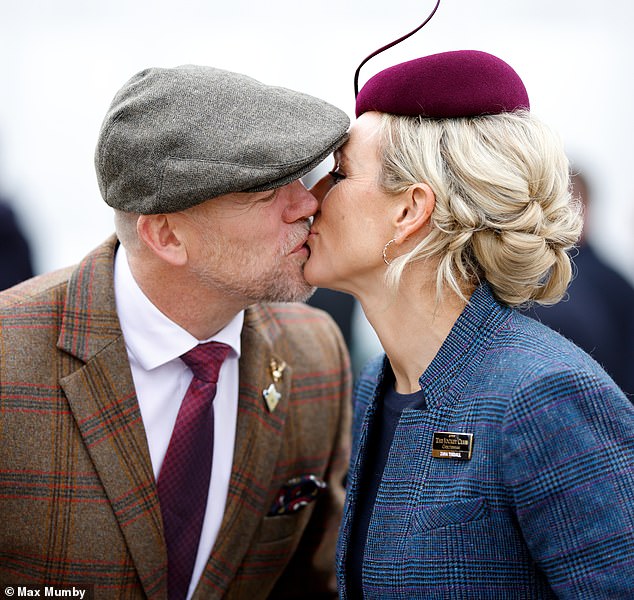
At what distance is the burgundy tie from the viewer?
7.38 ft

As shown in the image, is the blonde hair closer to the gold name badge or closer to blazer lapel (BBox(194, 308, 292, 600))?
the gold name badge

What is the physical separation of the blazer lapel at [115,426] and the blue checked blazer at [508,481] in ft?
1.63

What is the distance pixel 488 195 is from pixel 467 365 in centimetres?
39

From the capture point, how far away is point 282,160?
6.79 feet

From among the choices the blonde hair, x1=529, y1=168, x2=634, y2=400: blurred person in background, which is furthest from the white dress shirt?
x1=529, y1=168, x2=634, y2=400: blurred person in background

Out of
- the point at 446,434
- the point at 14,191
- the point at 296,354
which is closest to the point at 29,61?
the point at 14,191

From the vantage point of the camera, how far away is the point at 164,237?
2.29 m

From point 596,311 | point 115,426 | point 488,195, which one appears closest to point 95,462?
point 115,426

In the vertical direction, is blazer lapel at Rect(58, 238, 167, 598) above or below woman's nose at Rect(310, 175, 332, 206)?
below

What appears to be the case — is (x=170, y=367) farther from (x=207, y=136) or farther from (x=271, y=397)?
(x=207, y=136)

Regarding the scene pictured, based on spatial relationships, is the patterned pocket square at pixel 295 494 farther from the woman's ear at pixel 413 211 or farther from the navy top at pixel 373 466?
the woman's ear at pixel 413 211

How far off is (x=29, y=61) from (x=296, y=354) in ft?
13.4

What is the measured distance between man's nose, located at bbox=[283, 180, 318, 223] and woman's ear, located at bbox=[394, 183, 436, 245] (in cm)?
30

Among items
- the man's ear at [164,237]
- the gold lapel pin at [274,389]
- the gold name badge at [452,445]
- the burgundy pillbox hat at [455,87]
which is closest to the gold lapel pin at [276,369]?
the gold lapel pin at [274,389]
